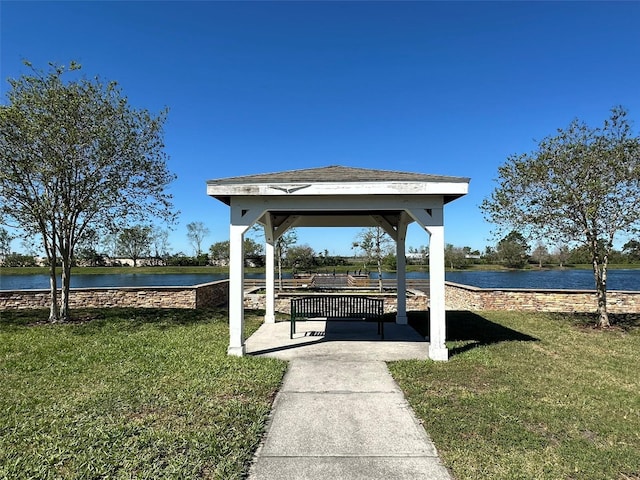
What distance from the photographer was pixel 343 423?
3717mm

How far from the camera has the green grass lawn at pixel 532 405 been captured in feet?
9.78

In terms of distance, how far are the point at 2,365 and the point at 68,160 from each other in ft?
17.4

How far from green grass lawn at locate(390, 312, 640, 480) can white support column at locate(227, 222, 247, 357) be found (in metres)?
2.72

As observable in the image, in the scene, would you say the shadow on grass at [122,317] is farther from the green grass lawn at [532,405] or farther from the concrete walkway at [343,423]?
the green grass lawn at [532,405]

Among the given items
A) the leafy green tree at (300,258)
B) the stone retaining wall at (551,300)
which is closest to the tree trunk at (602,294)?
the stone retaining wall at (551,300)

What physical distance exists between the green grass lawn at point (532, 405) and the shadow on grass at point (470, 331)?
2.3 inches

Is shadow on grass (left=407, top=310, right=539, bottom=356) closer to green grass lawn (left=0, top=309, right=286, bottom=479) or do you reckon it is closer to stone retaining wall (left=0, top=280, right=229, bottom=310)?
green grass lawn (left=0, top=309, right=286, bottom=479)

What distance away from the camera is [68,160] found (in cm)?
901

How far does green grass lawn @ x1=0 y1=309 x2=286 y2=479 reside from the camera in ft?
9.66

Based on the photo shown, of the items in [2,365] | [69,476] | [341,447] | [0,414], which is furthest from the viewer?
[2,365]

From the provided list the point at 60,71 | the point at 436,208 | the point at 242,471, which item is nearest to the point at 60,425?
the point at 242,471

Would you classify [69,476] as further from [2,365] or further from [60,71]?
[60,71]

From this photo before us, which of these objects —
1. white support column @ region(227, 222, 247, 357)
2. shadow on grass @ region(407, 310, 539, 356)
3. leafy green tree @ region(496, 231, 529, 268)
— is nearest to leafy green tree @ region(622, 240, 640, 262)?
shadow on grass @ region(407, 310, 539, 356)

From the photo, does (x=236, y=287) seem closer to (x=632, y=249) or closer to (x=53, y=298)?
(x=53, y=298)
